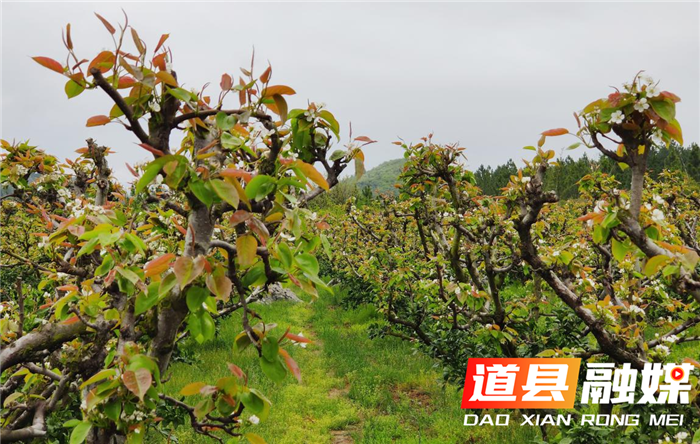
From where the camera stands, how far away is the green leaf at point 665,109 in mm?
1667

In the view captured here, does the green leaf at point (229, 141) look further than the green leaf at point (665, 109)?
No

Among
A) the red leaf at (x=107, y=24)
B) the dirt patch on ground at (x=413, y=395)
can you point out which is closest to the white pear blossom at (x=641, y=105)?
the red leaf at (x=107, y=24)

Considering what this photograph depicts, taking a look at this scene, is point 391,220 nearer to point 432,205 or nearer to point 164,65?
point 432,205

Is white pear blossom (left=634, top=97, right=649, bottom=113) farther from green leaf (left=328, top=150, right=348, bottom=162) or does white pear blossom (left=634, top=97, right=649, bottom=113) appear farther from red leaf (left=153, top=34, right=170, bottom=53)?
red leaf (left=153, top=34, right=170, bottom=53)

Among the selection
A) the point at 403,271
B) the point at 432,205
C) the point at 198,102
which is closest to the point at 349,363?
the point at 403,271

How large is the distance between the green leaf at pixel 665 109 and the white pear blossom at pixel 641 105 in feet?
0.12

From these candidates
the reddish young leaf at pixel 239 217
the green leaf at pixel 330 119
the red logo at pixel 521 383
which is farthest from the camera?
the red logo at pixel 521 383

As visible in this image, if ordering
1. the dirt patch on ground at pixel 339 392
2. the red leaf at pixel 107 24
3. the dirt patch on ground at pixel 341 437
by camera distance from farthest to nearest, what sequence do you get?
the dirt patch on ground at pixel 339 392
the dirt patch on ground at pixel 341 437
the red leaf at pixel 107 24

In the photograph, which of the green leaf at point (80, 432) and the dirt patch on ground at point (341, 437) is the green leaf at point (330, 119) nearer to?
the green leaf at point (80, 432)

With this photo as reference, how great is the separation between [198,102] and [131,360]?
92 centimetres

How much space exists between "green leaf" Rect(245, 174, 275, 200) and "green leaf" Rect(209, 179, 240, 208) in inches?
2.3

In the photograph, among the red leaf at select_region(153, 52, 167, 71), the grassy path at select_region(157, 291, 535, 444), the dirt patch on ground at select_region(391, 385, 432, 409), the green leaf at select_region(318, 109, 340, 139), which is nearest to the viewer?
the red leaf at select_region(153, 52, 167, 71)

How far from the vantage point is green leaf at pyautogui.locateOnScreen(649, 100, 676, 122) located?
1667 mm

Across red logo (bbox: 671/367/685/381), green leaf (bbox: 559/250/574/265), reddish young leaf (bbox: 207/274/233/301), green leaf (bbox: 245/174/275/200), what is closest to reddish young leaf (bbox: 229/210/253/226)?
green leaf (bbox: 245/174/275/200)
